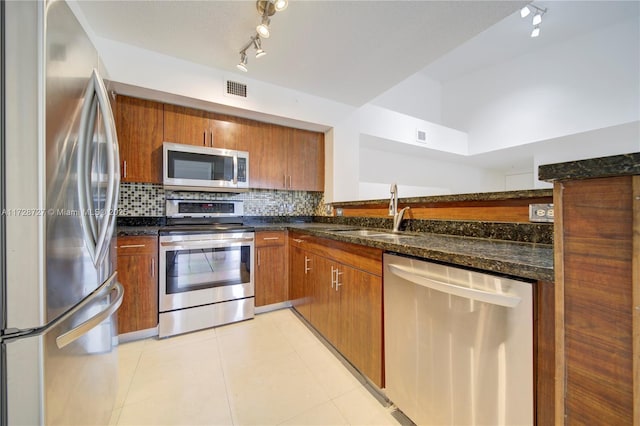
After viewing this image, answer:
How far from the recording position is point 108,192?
940 mm

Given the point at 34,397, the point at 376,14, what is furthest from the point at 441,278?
the point at 376,14

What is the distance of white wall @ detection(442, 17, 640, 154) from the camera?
3428 mm

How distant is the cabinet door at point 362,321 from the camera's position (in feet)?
4.22

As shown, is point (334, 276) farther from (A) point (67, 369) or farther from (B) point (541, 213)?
(A) point (67, 369)

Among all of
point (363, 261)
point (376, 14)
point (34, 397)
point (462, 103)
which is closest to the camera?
point (34, 397)

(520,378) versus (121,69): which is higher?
(121,69)

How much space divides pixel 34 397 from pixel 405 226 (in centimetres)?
195

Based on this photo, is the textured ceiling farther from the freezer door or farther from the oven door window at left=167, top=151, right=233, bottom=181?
the freezer door

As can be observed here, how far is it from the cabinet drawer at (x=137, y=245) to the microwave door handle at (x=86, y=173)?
3.87ft

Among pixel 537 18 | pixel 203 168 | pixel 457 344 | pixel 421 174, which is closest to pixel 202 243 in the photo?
pixel 203 168

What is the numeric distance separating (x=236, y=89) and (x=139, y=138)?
100cm

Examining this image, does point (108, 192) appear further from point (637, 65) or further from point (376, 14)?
point (637, 65)

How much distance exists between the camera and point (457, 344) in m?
0.89

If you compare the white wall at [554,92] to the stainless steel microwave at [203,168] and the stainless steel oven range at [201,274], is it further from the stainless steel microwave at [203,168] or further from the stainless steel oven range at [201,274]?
the stainless steel oven range at [201,274]
